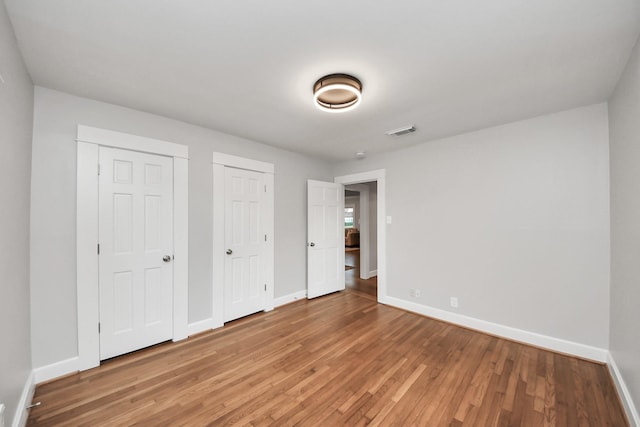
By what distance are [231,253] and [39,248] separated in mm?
1664

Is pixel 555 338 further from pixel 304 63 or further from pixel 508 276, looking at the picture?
pixel 304 63

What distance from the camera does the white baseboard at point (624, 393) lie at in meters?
1.54

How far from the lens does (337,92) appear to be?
198 cm

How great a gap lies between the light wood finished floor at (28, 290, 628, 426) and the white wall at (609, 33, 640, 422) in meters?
0.35

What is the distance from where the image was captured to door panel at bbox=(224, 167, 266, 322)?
316 cm

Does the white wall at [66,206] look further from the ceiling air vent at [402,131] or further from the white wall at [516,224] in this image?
the white wall at [516,224]

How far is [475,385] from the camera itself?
197 cm

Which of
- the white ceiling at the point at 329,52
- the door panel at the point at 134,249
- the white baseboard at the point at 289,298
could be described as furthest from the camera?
the white baseboard at the point at 289,298

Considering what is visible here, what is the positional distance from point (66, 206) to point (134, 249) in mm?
640

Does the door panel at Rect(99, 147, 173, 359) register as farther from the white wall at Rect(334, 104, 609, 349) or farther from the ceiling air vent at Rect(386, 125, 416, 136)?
the white wall at Rect(334, 104, 609, 349)

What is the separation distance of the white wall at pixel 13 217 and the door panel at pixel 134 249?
18.9 inches

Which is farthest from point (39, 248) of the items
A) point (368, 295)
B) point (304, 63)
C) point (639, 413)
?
point (639, 413)

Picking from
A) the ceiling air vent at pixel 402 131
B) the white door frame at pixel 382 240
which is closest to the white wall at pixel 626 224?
the ceiling air vent at pixel 402 131

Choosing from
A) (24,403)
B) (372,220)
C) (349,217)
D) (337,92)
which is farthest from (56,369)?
(349,217)
